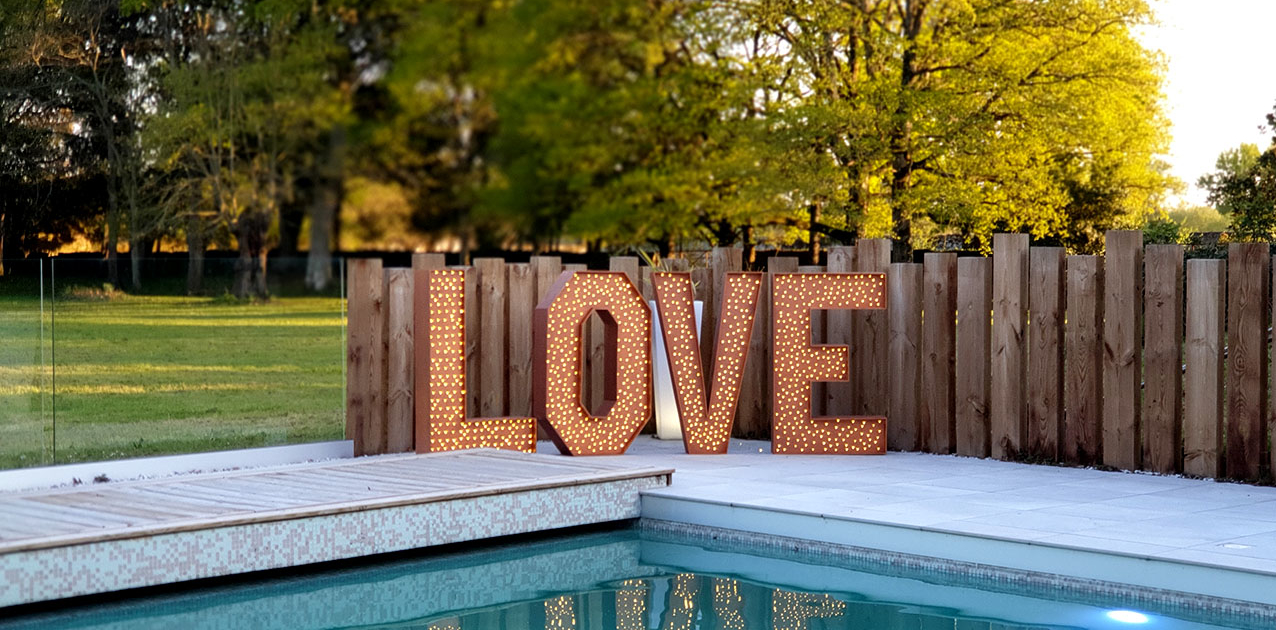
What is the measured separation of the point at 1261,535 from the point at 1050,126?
1431 centimetres

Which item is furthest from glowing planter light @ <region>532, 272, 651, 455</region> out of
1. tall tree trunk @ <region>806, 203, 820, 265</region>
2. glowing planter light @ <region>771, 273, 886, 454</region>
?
tall tree trunk @ <region>806, 203, 820, 265</region>

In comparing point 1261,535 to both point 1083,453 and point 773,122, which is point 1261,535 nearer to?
point 1083,453

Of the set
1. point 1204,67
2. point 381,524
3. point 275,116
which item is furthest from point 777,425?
point 1204,67

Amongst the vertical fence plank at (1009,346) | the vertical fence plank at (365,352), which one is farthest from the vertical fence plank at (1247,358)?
the vertical fence plank at (365,352)

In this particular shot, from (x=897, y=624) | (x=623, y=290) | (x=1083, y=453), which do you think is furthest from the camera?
(x=623, y=290)

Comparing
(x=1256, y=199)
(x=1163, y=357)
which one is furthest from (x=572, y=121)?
(x=1163, y=357)

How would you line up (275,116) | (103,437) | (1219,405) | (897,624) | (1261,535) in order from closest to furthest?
(897,624) < (1261,535) < (1219,405) < (103,437) < (275,116)

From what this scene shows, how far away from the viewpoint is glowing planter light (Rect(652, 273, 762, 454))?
9.70 meters

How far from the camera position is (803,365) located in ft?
32.1

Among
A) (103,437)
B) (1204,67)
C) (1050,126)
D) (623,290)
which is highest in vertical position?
(1204,67)

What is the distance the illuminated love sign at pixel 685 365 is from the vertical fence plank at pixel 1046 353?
110 centimetres

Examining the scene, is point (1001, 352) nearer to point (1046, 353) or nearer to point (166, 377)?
point (1046, 353)

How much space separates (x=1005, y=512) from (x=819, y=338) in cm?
363

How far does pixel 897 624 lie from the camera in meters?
5.85
